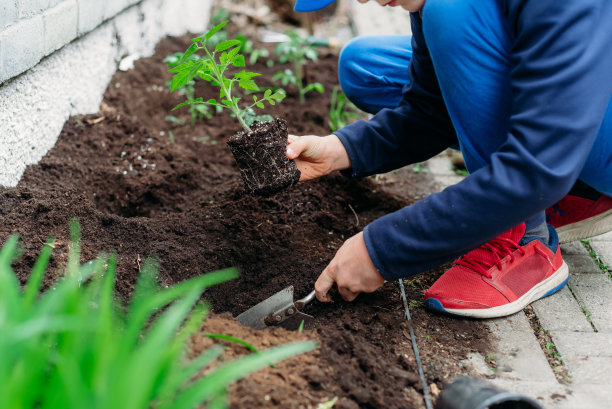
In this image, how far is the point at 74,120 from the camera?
8.97 feet

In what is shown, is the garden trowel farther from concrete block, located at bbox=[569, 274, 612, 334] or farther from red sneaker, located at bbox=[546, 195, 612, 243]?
red sneaker, located at bbox=[546, 195, 612, 243]

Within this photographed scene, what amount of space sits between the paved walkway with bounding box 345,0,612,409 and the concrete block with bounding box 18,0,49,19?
2041 millimetres

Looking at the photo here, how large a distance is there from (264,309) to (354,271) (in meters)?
0.34

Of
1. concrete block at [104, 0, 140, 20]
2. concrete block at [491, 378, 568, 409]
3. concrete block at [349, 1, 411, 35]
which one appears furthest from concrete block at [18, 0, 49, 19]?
concrete block at [349, 1, 411, 35]

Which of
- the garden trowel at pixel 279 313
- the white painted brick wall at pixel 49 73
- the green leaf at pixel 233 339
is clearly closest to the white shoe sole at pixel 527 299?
the garden trowel at pixel 279 313

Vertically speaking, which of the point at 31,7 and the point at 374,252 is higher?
the point at 31,7

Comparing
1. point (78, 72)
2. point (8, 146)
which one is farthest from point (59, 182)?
point (78, 72)

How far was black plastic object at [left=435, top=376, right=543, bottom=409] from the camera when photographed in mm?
1278

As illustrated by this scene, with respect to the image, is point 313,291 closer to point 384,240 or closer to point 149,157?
point 384,240

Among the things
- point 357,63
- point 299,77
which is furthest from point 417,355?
point 299,77

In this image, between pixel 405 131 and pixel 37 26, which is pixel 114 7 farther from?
pixel 405 131

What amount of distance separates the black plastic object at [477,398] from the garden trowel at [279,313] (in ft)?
1.62

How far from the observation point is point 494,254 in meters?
1.95

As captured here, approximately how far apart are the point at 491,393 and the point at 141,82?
273 cm
